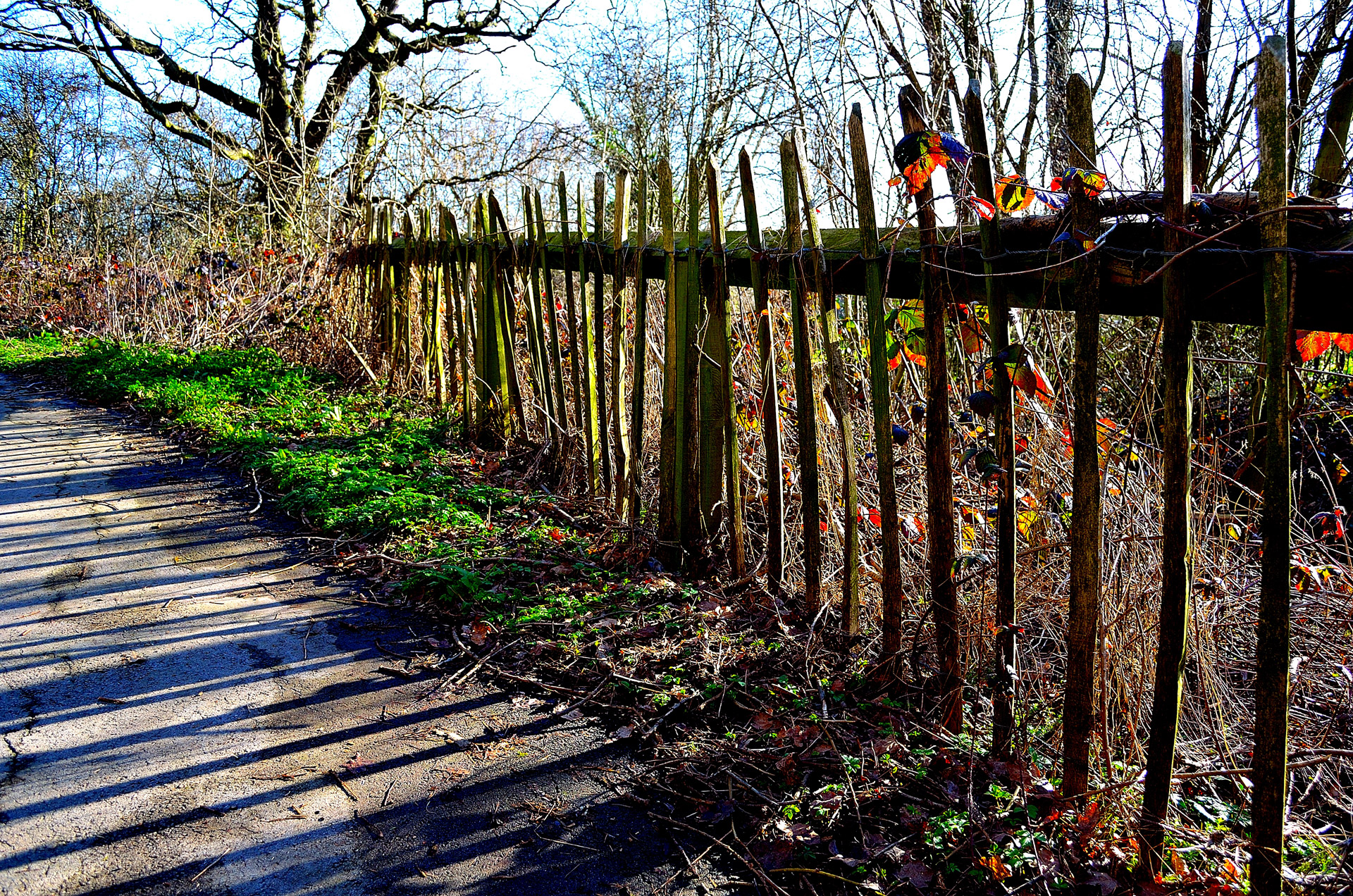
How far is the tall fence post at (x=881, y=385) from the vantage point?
2518mm

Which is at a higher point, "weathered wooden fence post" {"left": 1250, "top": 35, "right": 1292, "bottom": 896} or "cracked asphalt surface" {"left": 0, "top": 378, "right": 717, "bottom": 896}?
"weathered wooden fence post" {"left": 1250, "top": 35, "right": 1292, "bottom": 896}

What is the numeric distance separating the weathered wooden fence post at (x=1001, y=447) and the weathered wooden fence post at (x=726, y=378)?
4.20 ft

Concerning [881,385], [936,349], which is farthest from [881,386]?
[936,349]

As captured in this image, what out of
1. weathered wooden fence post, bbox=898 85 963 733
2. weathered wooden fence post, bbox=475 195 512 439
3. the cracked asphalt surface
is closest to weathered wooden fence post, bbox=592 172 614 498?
weathered wooden fence post, bbox=475 195 512 439

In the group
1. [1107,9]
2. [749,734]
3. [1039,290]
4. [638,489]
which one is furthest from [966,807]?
[1107,9]

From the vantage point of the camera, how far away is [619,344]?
411 centimetres

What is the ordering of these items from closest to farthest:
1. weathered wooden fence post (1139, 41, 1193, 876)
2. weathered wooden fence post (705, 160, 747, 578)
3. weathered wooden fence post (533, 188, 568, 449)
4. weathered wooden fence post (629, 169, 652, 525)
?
1. weathered wooden fence post (1139, 41, 1193, 876)
2. weathered wooden fence post (705, 160, 747, 578)
3. weathered wooden fence post (629, 169, 652, 525)
4. weathered wooden fence post (533, 188, 568, 449)

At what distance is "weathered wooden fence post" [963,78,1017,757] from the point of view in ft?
6.95

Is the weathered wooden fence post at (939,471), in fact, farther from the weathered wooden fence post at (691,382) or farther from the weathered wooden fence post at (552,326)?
the weathered wooden fence post at (552,326)

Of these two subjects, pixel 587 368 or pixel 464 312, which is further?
pixel 464 312

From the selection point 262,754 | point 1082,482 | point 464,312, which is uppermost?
point 464,312

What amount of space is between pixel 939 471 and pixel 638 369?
182 centimetres

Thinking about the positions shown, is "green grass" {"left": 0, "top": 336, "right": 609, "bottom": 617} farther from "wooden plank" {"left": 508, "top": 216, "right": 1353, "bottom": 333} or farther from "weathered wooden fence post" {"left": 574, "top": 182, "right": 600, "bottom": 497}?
"wooden plank" {"left": 508, "top": 216, "right": 1353, "bottom": 333}

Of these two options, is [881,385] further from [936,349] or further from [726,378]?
[726,378]
